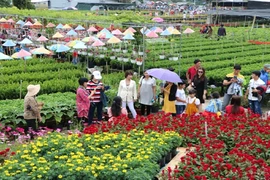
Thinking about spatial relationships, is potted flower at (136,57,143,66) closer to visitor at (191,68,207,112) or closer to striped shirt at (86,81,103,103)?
visitor at (191,68,207,112)

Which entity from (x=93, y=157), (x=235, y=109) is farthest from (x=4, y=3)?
(x=93, y=157)

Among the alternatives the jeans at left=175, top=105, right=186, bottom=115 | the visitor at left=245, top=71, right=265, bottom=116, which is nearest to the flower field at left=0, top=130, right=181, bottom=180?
the jeans at left=175, top=105, right=186, bottom=115

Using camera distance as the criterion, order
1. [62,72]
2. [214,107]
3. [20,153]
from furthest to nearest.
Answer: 1. [62,72]
2. [214,107]
3. [20,153]

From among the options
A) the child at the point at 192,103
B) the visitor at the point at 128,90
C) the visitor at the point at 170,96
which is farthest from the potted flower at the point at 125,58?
the child at the point at 192,103

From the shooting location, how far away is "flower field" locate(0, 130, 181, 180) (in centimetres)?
581

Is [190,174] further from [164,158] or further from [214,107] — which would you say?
[214,107]

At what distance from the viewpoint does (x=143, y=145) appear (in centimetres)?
703

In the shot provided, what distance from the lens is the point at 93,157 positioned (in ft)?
20.7

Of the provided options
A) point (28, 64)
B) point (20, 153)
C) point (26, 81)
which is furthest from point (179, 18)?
point (20, 153)

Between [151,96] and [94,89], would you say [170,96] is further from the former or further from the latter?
[94,89]

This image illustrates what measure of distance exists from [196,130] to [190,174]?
235cm

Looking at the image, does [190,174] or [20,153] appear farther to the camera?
[20,153]

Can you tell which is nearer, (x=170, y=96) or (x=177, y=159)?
(x=177, y=159)

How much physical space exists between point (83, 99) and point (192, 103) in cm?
254
